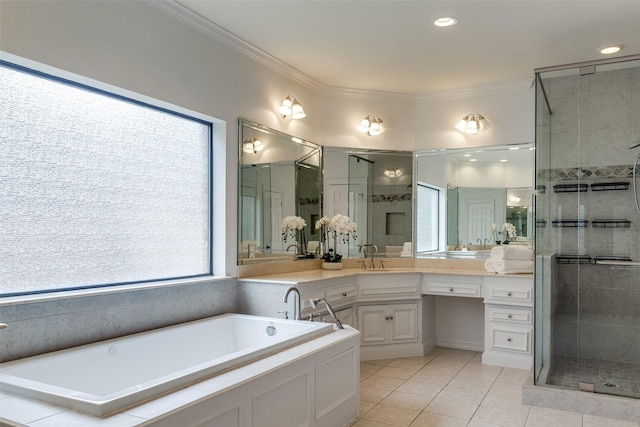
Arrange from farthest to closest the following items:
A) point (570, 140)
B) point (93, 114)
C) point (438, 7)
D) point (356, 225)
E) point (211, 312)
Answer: point (356, 225)
point (570, 140)
point (211, 312)
point (438, 7)
point (93, 114)

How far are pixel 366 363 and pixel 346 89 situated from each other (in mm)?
2687

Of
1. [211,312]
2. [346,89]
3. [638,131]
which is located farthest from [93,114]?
[638,131]

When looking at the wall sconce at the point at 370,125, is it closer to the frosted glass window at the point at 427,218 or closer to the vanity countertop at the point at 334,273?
the frosted glass window at the point at 427,218

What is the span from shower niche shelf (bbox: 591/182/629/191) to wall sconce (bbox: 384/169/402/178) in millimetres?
1807

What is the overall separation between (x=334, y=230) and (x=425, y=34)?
79.7 inches

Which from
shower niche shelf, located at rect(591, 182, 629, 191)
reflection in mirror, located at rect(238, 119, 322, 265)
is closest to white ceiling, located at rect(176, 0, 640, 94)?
reflection in mirror, located at rect(238, 119, 322, 265)

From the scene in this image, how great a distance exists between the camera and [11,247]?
2.50 m

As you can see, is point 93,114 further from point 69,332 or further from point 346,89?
point 346,89

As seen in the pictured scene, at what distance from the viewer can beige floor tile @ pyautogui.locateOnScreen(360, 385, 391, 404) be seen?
3.50 m

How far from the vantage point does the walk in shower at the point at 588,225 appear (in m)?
3.62

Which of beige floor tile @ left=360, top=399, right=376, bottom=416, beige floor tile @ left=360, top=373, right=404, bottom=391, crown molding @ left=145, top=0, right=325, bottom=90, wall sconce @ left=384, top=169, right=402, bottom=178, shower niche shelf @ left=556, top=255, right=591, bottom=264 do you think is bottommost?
beige floor tile @ left=360, top=373, right=404, bottom=391

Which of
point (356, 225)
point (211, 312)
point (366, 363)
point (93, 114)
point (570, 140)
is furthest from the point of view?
point (356, 225)

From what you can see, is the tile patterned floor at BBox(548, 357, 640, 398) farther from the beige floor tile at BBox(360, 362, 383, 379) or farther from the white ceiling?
the white ceiling

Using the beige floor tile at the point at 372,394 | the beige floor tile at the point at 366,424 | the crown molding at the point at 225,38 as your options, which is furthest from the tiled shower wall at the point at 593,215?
the crown molding at the point at 225,38
